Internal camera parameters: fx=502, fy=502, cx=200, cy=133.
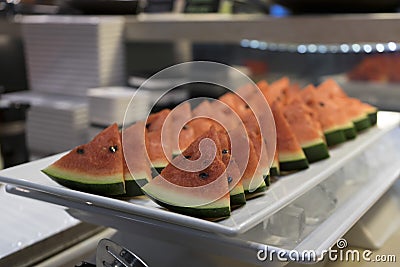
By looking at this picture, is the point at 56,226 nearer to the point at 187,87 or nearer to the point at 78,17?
the point at 187,87

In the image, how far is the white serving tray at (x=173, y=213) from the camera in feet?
2.33

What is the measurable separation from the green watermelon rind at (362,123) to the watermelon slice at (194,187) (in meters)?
0.58

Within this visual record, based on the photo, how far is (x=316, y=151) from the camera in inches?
41.5

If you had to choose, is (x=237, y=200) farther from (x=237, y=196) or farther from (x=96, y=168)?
(x=96, y=168)

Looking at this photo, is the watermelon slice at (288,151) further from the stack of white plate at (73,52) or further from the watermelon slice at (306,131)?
the stack of white plate at (73,52)

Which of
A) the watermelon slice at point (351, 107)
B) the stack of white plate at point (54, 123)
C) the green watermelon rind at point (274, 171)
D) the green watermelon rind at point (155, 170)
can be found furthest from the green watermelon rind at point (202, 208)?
the stack of white plate at point (54, 123)

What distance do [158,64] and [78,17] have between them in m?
0.48

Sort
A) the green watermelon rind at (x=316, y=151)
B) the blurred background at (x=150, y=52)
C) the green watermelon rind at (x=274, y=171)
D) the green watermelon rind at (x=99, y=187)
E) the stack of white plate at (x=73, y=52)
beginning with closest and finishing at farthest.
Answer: the green watermelon rind at (x=99, y=187) < the green watermelon rind at (x=274, y=171) < the green watermelon rind at (x=316, y=151) < the blurred background at (x=150, y=52) < the stack of white plate at (x=73, y=52)

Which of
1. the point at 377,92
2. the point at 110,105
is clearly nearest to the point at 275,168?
the point at 110,105

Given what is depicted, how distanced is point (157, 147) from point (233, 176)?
18cm

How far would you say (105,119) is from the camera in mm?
1853

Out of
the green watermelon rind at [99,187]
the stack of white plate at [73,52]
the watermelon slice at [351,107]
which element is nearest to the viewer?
the green watermelon rind at [99,187]

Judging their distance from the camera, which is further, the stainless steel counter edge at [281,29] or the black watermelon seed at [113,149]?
the stainless steel counter edge at [281,29]

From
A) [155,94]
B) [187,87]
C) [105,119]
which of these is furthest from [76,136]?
[187,87]
